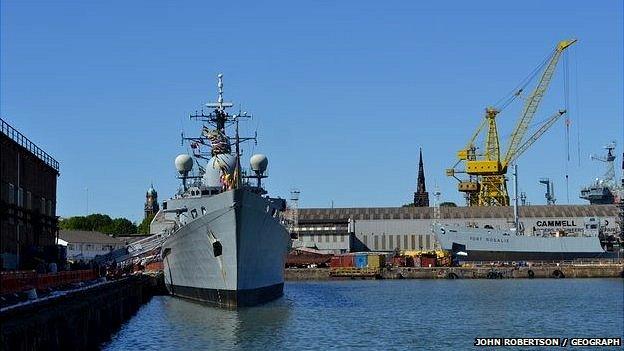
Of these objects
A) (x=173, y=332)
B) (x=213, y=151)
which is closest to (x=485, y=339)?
(x=173, y=332)

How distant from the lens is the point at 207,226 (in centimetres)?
5034

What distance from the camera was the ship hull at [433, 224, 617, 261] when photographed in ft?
443

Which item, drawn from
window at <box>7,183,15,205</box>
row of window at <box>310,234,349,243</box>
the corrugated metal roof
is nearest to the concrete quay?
row of window at <box>310,234,349,243</box>

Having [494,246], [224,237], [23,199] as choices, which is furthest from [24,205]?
[494,246]

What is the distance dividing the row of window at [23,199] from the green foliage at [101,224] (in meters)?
117

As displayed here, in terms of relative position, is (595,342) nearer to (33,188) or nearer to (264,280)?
(264,280)

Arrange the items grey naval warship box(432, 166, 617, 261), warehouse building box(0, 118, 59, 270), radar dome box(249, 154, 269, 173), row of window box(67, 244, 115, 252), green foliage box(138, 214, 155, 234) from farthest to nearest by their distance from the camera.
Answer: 1. green foliage box(138, 214, 155, 234)
2. grey naval warship box(432, 166, 617, 261)
3. row of window box(67, 244, 115, 252)
4. radar dome box(249, 154, 269, 173)
5. warehouse building box(0, 118, 59, 270)

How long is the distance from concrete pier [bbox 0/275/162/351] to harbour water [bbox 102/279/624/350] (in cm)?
115

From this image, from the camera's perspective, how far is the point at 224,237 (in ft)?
161

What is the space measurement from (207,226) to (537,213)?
360ft

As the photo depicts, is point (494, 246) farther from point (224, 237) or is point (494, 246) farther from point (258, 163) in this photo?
point (224, 237)

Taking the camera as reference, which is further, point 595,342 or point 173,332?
point 173,332

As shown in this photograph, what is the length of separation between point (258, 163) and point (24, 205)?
735 inches

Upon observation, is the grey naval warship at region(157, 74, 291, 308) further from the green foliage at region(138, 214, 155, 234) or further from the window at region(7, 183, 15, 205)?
the green foliage at region(138, 214, 155, 234)
